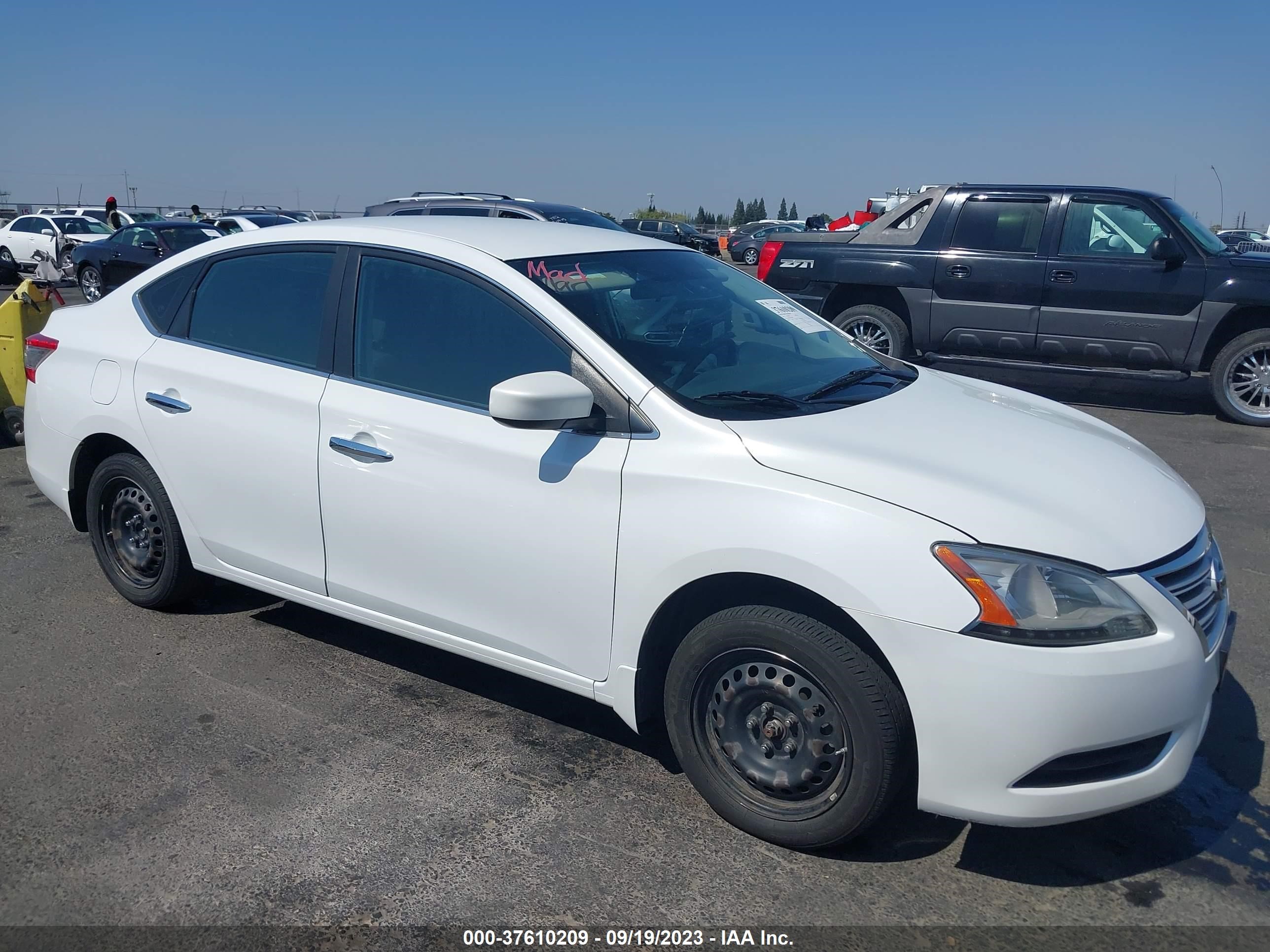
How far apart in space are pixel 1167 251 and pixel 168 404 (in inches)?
316

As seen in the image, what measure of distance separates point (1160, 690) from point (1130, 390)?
8974mm

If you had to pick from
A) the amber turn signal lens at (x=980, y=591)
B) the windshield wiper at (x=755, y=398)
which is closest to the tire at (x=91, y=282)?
the windshield wiper at (x=755, y=398)

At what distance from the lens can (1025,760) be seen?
251cm

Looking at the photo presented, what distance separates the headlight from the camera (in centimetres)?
249

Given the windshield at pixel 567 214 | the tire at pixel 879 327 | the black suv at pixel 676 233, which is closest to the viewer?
the tire at pixel 879 327

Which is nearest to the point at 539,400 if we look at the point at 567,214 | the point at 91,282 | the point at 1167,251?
the point at 1167,251

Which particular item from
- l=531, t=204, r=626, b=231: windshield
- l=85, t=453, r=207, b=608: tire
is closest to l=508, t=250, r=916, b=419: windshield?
l=85, t=453, r=207, b=608: tire

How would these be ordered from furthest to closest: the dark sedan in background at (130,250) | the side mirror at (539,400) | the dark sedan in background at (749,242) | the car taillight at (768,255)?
the dark sedan in background at (749,242), the dark sedan in background at (130,250), the car taillight at (768,255), the side mirror at (539,400)

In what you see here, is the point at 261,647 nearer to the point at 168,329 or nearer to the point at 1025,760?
the point at 168,329

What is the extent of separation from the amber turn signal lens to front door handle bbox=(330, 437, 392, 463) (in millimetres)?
1823

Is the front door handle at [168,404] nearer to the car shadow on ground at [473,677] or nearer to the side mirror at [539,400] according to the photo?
the car shadow on ground at [473,677]

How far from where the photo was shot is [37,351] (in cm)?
462

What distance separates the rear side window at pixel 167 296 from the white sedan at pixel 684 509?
0.02m

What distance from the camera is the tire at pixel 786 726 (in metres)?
2.65
